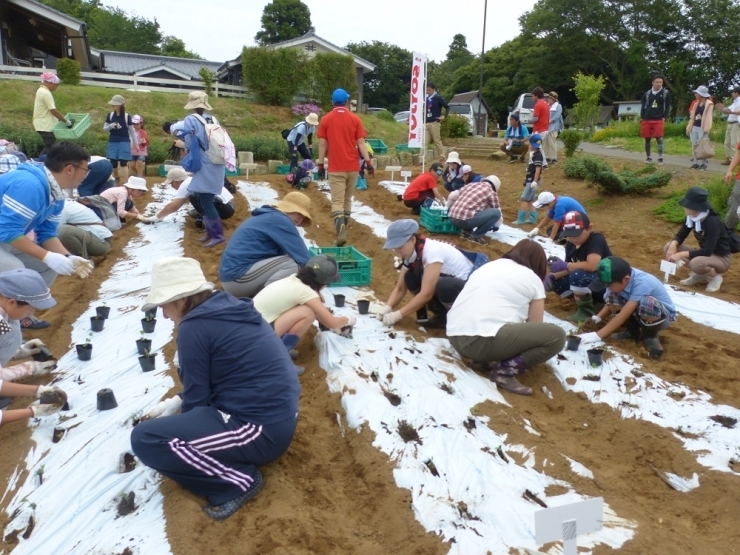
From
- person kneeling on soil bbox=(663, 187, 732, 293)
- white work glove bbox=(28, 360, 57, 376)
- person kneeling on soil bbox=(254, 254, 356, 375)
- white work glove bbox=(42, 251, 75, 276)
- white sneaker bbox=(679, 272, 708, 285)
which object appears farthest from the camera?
white sneaker bbox=(679, 272, 708, 285)

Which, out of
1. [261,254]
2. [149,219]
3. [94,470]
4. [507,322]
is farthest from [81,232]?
[507,322]

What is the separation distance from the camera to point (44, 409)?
11.3 feet

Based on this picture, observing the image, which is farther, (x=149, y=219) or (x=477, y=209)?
(x=149, y=219)

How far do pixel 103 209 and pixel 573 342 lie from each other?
5.91 metres

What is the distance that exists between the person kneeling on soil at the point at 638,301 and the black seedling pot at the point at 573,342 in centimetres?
11

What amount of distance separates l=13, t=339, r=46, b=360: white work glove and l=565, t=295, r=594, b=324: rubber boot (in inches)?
170

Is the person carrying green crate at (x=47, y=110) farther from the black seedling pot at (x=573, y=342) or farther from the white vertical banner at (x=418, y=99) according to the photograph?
the black seedling pot at (x=573, y=342)

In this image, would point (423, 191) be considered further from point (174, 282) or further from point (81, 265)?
point (174, 282)

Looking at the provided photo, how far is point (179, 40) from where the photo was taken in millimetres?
52156

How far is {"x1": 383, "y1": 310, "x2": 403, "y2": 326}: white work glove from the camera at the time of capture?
→ 4621mm

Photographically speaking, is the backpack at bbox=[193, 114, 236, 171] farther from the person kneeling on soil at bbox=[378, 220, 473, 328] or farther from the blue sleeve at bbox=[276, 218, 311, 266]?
the person kneeling on soil at bbox=[378, 220, 473, 328]

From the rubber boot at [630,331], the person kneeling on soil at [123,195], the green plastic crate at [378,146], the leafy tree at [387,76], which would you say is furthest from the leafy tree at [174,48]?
the rubber boot at [630,331]

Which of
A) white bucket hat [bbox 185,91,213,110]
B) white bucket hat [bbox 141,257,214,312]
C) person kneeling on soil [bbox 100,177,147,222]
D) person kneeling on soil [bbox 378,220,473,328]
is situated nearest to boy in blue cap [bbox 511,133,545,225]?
person kneeling on soil [bbox 378,220,473,328]

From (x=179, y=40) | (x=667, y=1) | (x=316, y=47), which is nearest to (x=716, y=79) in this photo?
(x=667, y=1)
